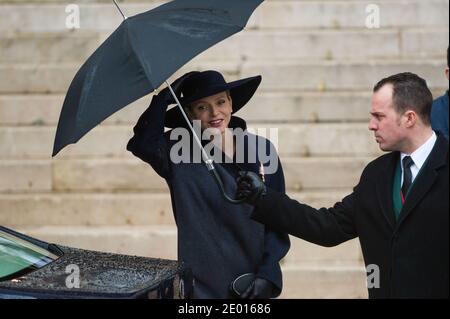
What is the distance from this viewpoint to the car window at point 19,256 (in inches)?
168

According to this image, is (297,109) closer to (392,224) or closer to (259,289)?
(259,289)

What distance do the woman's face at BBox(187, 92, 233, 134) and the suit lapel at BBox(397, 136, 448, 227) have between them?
1.09 m

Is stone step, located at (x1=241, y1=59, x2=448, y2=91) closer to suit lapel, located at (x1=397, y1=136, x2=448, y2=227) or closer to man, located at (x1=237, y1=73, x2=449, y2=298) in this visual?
man, located at (x1=237, y1=73, x2=449, y2=298)

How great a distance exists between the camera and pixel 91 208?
301 inches

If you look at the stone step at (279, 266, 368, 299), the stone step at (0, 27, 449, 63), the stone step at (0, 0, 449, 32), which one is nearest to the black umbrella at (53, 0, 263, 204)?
the stone step at (279, 266, 368, 299)

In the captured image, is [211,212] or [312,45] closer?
[211,212]

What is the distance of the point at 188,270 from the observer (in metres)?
4.41

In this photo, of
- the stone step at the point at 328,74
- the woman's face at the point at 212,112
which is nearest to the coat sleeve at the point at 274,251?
the woman's face at the point at 212,112

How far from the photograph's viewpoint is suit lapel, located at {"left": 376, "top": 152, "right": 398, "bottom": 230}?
3.95 metres

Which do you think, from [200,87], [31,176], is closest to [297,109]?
[31,176]

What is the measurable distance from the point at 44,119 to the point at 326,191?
8.20 ft

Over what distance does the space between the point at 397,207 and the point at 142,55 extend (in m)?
1.31

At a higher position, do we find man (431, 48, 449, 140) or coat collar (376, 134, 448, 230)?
man (431, 48, 449, 140)

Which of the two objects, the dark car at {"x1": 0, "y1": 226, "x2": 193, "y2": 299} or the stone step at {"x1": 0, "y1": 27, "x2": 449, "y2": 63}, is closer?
the dark car at {"x1": 0, "y1": 226, "x2": 193, "y2": 299}
